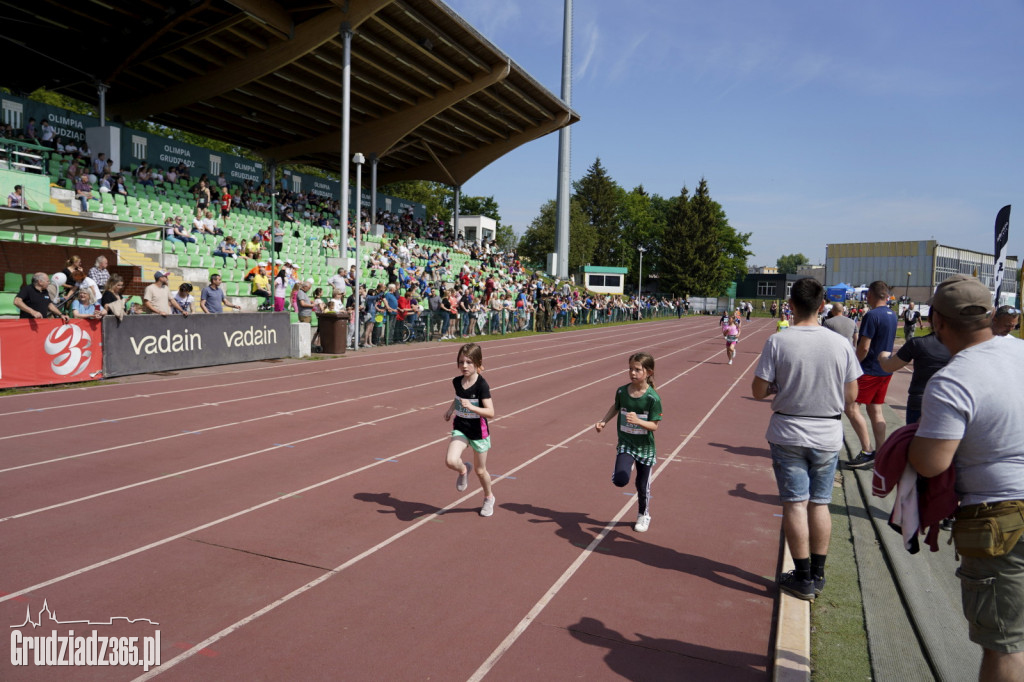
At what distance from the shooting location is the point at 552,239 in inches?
3361

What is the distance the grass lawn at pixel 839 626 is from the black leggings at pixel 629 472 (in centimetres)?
148

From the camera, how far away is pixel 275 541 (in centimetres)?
531

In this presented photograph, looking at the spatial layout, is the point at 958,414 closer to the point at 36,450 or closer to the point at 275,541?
the point at 275,541

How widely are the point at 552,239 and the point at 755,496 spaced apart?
79789 mm

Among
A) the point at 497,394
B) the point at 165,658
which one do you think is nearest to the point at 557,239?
the point at 497,394

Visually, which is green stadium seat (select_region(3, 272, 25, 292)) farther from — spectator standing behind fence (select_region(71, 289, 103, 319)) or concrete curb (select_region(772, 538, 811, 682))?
concrete curb (select_region(772, 538, 811, 682))

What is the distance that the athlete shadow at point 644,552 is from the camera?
486cm

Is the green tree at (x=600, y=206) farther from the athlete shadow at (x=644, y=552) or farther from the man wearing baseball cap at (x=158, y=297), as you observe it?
the athlete shadow at (x=644, y=552)

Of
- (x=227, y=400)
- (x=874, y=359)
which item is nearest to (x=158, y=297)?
(x=227, y=400)

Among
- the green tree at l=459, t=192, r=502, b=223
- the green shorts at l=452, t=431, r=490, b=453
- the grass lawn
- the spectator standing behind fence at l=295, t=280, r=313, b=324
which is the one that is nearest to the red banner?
the spectator standing behind fence at l=295, t=280, r=313, b=324

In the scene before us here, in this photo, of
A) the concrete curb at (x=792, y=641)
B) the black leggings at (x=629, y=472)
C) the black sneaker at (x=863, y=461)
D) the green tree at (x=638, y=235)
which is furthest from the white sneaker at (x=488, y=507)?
the green tree at (x=638, y=235)

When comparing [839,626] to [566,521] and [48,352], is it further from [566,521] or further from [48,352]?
[48,352]

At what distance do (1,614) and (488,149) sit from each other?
45.0 metres

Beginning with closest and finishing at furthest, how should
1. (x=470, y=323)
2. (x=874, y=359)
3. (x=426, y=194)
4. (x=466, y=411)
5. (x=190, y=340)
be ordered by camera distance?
(x=466, y=411), (x=874, y=359), (x=190, y=340), (x=470, y=323), (x=426, y=194)
